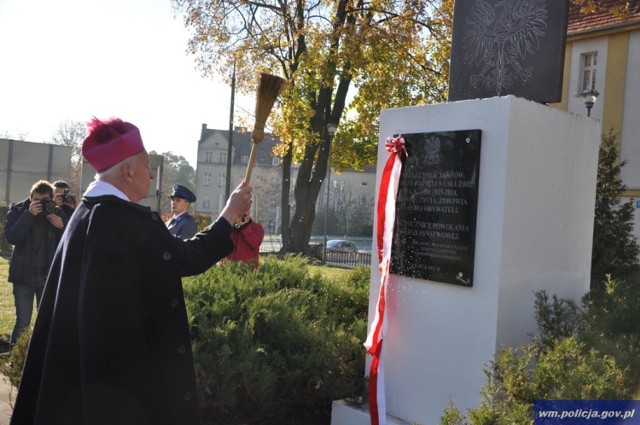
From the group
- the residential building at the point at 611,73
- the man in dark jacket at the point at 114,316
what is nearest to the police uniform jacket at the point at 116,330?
the man in dark jacket at the point at 114,316

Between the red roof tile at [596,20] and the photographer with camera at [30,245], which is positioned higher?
the red roof tile at [596,20]

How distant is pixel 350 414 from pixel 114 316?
2.68 meters

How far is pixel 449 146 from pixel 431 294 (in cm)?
98

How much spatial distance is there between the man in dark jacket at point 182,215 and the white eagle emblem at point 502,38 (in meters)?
3.64

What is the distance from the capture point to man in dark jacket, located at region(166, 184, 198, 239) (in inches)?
284

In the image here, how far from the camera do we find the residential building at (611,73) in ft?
80.5

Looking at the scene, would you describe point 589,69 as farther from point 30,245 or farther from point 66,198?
point 30,245

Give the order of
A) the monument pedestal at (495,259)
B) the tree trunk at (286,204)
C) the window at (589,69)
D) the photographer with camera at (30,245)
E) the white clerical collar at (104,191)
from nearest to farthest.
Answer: the white clerical collar at (104,191) → the monument pedestal at (495,259) → the photographer with camera at (30,245) → the tree trunk at (286,204) → the window at (589,69)

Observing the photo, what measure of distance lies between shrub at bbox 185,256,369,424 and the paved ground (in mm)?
1458

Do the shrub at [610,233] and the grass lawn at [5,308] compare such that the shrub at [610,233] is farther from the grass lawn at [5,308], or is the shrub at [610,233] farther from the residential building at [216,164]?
the residential building at [216,164]

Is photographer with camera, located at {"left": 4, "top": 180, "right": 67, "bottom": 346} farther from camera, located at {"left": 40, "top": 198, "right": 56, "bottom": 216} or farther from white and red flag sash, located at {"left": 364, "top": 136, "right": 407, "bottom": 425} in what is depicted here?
white and red flag sash, located at {"left": 364, "top": 136, "right": 407, "bottom": 425}

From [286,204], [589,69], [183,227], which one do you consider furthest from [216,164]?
[183,227]

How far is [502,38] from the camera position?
15.5ft

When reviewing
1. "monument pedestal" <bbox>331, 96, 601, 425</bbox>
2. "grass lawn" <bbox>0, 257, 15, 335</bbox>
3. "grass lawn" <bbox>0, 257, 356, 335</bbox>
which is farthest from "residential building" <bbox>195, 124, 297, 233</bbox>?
"monument pedestal" <bbox>331, 96, 601, 425</bbox>
